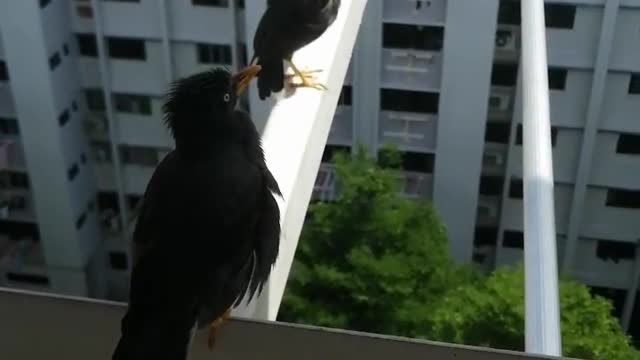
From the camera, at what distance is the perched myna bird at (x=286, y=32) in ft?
4.34

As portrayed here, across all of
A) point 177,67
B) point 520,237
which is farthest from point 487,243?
point 177,67

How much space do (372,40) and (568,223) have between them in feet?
4.28

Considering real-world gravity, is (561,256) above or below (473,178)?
below

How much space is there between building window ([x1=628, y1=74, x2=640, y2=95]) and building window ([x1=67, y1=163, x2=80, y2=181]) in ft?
8.76

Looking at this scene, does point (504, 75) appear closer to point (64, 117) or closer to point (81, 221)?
point (64, 117)

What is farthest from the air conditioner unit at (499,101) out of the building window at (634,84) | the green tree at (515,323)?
the green tree at (515,323)

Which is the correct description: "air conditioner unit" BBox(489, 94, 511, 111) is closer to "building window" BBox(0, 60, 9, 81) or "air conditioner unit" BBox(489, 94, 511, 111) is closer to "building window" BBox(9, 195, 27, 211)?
"building window" BBox(0, 60, 9, 81)

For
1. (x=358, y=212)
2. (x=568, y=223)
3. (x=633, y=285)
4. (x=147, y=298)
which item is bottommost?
(x=633, y=285)

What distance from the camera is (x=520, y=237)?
4383 mm

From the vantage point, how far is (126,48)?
418 cm

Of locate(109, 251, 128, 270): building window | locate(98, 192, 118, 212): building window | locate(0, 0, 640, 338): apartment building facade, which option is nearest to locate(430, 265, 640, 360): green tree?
locate(0, 0, 640, 338): apartment building facade

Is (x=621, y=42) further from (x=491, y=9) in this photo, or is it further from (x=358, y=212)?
(x=358, y=212)

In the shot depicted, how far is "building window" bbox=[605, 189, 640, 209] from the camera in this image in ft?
13.8

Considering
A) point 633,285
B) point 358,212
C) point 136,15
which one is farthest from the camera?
point 633,285
